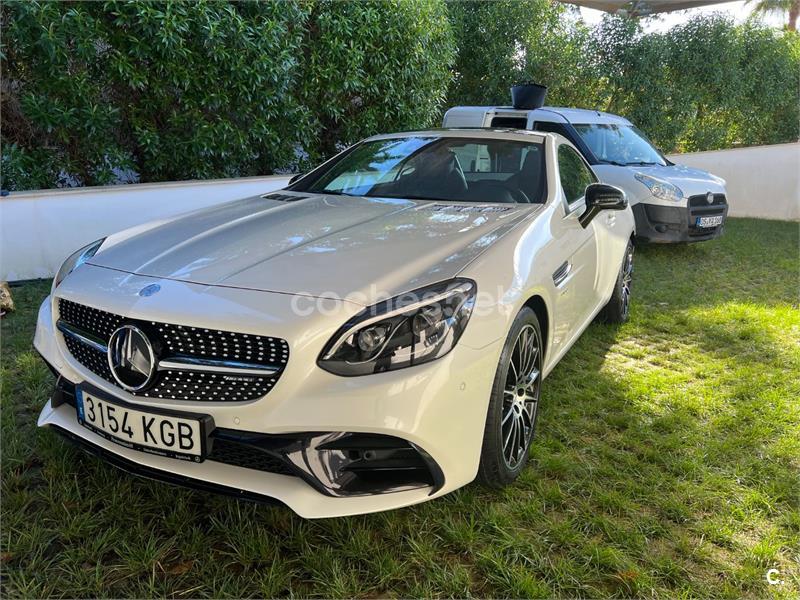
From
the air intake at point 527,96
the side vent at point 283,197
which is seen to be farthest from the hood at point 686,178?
the side vent at point 283,197

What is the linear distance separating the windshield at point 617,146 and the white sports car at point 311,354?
5256mm

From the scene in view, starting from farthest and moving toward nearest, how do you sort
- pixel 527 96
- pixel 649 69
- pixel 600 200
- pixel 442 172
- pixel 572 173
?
pixel 649 69 → pixel 527 96 → pixel 572 173 → pixel 442 172 → pixel 600 200

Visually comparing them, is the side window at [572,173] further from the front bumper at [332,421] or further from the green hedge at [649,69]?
the green hedge at [649,69]

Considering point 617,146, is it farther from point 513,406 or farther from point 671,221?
point 513,406

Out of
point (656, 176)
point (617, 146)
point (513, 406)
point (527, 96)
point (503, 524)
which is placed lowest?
point (503, 524)

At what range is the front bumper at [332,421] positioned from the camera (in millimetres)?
1680

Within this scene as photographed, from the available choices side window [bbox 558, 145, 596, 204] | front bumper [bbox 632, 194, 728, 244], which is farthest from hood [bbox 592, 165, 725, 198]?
side window [bbox 558, 145, 596, 204]

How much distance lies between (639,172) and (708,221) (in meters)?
1.04

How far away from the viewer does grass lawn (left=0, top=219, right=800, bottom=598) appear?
1.84m

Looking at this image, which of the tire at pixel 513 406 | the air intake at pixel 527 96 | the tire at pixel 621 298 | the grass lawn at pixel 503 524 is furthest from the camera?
the air intake at pixel 527 96

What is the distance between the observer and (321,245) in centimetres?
224

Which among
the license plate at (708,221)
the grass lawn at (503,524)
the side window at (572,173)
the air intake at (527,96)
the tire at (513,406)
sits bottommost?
the grass lawn at (503,524)

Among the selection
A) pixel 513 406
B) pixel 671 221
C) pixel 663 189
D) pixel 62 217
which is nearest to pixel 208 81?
pixel 62 217

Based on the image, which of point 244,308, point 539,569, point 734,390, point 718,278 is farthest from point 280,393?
point 718,278
